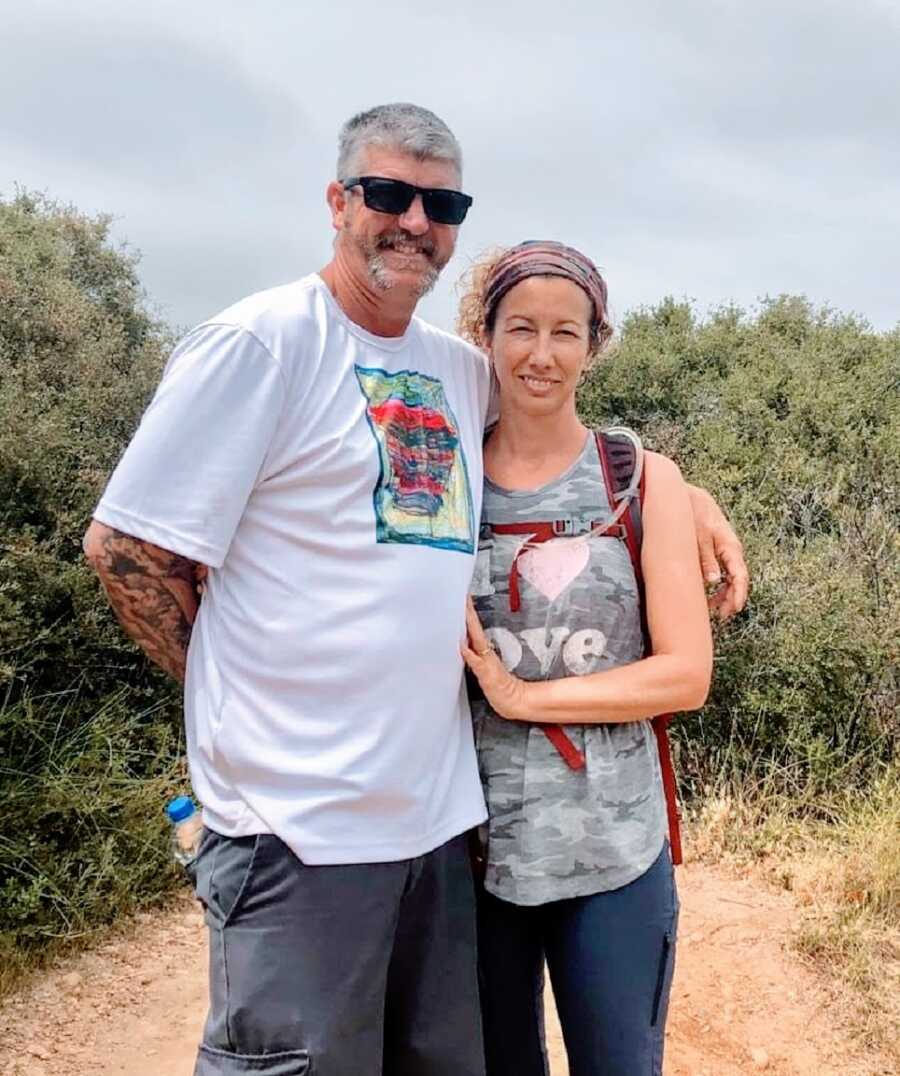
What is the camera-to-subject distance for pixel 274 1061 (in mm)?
1562

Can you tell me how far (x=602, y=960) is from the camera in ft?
5.47

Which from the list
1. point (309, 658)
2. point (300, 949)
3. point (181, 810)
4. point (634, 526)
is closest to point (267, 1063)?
point (300, 949)

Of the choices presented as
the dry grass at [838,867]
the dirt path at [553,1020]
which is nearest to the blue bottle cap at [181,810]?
the dirt path at [553,1020]

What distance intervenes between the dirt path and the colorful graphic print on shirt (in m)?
2.31

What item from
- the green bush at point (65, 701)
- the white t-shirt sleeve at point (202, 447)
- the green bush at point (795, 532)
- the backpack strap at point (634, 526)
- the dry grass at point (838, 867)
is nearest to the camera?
the white t-shirt sleeve at point (202, 447)

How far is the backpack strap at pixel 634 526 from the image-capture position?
5.75 ft

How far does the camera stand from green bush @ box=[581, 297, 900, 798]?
17.1 ft

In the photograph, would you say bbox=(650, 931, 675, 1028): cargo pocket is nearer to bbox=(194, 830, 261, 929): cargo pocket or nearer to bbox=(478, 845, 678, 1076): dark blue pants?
bbox=(478, 845, 678, 1076): dark blue pants

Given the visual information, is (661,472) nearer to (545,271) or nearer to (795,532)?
(545,271)

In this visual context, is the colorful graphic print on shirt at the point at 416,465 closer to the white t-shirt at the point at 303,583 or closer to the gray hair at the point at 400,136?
the white t-shirt at the point at 303,583

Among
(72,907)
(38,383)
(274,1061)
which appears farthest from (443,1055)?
(38,383)

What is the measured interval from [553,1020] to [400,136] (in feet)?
9.77

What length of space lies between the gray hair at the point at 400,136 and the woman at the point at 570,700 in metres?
0.22

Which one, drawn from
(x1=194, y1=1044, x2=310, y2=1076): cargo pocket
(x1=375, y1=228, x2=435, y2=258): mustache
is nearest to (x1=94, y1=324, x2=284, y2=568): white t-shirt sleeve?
(x1=375, y1=228, x2=435, y2=258): mustache
